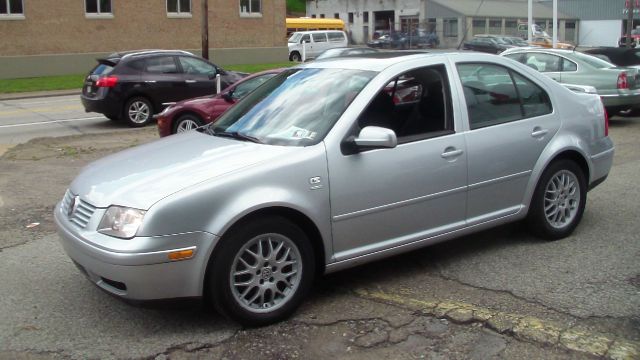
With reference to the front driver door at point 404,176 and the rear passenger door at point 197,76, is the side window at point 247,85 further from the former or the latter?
the front driver door at point 404,176

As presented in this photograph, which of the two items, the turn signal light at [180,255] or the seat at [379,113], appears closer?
the turn signal light at [180,255]

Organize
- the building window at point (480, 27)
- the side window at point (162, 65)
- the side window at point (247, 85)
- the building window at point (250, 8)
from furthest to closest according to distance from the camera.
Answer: the building window at point (480, 27) < the building window at point (250, 8) < the side window at point (162, 65) < the side window at point (247, 85)

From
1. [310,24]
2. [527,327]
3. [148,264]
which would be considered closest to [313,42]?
[310,24]

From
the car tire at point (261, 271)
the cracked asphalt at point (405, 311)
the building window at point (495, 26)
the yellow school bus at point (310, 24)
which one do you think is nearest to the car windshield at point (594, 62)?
the cracked asphalt at point (405, 311)

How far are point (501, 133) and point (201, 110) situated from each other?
22.3 feet

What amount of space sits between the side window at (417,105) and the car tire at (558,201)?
114 cm

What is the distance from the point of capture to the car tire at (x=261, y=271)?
3904 mm

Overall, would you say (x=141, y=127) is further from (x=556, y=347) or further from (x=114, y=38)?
(x=114, y=38)

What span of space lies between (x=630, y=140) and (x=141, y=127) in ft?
31.6

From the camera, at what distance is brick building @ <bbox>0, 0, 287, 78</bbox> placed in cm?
2898

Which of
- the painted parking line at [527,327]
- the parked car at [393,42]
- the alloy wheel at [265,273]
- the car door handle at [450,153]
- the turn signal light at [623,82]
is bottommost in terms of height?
the painted parking line at [527,327]

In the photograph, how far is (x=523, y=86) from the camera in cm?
550

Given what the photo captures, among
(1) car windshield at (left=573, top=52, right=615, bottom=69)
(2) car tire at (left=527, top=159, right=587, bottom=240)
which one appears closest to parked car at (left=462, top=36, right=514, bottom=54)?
(1) car windshield at (left=573, top=52, right=615, bottom=69)

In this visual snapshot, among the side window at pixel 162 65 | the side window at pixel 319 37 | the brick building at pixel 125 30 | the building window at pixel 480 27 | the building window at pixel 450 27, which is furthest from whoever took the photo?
the building window at pixel 480 27
